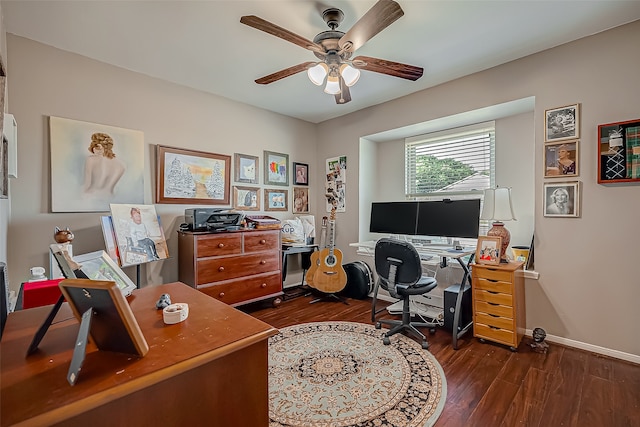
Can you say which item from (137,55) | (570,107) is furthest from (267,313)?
(570,107)

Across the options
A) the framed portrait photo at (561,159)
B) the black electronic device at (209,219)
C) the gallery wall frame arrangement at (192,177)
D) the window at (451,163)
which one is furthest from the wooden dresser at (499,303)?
the gallery wall frame arrangement at (192,177)

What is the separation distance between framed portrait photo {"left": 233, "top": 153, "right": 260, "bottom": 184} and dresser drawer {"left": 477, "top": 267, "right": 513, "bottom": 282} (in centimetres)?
281

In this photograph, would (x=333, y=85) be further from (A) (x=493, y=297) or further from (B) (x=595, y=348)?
(B) (x=595, y=348)

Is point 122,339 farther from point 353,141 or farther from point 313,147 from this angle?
point 313,147

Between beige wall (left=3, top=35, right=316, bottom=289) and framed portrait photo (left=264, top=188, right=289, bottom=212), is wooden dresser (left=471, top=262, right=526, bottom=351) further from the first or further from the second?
beige wall (left=3, top=35, right=316, bottom=289)

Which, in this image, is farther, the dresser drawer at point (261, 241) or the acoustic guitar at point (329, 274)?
the acoustic guitar at point (329, 274)

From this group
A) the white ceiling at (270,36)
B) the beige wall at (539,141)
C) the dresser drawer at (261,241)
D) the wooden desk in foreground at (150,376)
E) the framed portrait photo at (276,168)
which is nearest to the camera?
the wooden desk in foreground at (150,376)

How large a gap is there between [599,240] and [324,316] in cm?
254

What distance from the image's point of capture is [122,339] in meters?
0.80

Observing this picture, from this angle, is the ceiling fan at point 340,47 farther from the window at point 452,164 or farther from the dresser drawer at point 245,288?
Answer: the dresser drawer at point 245,288

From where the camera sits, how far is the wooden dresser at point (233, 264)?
292cm

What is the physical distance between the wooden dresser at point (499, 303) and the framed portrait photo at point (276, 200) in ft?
8.42

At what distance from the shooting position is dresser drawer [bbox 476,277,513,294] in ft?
8.06

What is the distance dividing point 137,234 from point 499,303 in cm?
331
